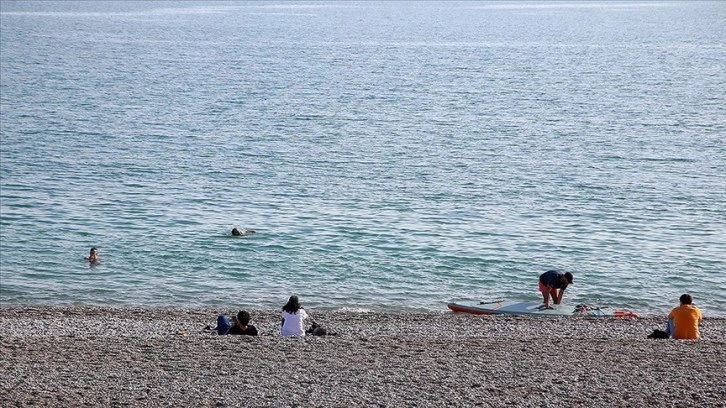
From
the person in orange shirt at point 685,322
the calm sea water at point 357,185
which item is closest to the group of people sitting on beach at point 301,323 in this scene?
the person in orange shirt at point 685,322

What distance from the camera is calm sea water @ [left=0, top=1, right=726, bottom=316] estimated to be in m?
31.4

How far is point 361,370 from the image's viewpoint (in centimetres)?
1711

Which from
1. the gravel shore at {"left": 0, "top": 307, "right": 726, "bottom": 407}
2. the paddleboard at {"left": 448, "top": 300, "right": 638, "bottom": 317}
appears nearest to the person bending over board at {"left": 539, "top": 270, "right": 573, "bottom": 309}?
the paddleboard at {"left": 448, "top": 300, "right": 638, "bottom": 317}

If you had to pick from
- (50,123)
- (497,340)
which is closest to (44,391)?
(497,340)

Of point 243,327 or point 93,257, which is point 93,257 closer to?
point 93,257

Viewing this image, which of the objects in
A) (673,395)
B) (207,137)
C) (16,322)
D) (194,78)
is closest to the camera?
(673,395)

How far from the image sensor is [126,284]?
30766mm

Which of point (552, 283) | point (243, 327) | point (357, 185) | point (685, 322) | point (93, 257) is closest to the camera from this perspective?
point (243, 327)

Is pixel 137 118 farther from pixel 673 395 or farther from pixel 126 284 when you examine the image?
pixel 673 395

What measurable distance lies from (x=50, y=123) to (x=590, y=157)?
31891mm

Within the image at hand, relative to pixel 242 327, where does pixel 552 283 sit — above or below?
above

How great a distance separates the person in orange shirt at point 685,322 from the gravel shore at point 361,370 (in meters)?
0.59

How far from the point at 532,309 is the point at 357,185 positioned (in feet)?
67.3

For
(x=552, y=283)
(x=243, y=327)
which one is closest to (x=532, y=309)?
(x=552, y=283)
